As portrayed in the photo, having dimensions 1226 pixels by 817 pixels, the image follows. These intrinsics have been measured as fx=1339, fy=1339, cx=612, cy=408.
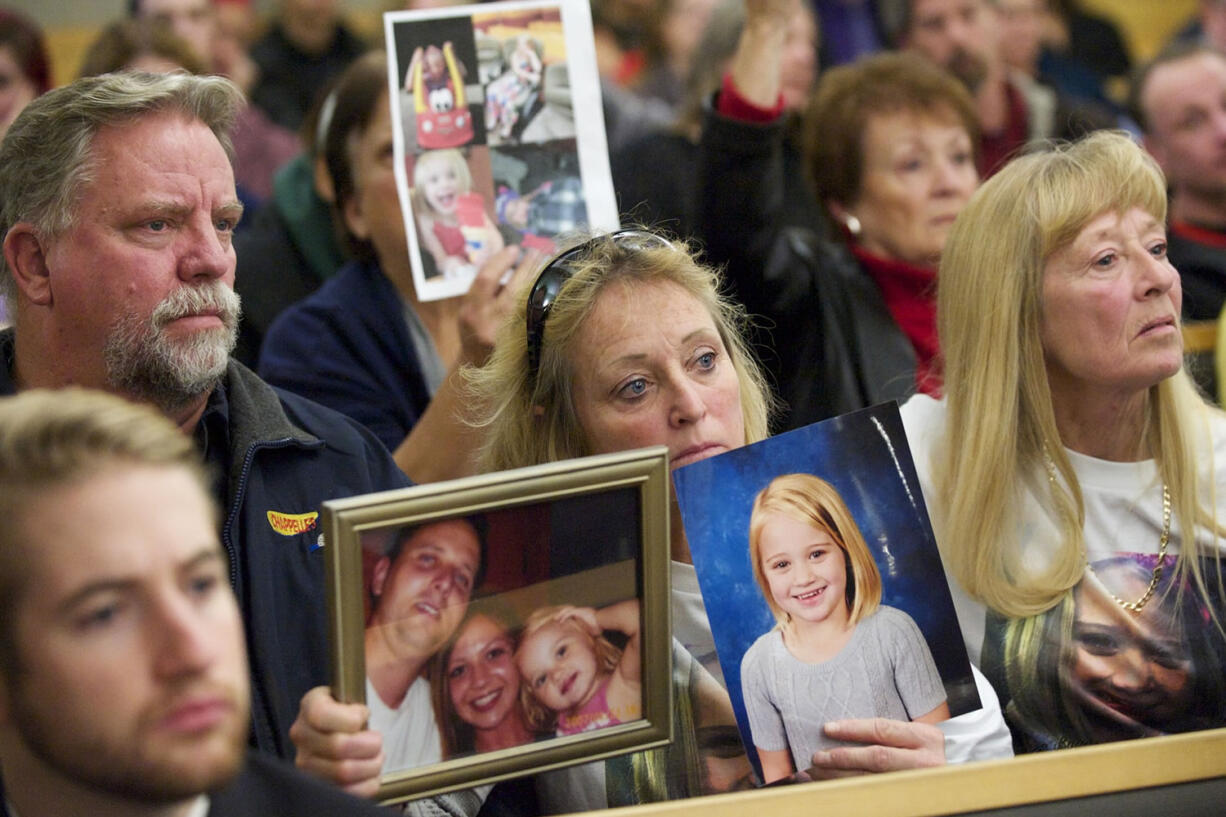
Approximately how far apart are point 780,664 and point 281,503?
72 centimetres

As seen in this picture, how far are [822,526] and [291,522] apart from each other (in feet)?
2.38

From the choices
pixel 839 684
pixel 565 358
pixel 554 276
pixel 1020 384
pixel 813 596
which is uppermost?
pixel 554 276

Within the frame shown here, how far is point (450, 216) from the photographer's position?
2.35 m

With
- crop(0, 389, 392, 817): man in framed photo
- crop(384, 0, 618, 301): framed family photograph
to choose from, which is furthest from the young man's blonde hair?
crop(384, 0, 618, 301): framed family photograph

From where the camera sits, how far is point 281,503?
1863mm

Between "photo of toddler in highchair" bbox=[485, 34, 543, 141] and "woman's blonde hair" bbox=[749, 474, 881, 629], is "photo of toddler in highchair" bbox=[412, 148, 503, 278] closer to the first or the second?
"photo of toddler in highchair" bbox=[485, 34, 543, 141]

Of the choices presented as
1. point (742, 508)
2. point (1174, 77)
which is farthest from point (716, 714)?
point (1174, 77)

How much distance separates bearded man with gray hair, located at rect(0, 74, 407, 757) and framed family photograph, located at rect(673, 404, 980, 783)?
0.57 meters

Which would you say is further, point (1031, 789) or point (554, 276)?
point (554, 276)

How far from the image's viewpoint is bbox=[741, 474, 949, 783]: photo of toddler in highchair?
1654 mm

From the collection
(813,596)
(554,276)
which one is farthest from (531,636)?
(554,276)

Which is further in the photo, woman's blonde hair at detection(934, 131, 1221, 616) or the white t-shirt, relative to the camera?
woman's blonde hair at detection(934, 131, 1221, 616)

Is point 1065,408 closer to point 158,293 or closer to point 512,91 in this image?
point 512,91

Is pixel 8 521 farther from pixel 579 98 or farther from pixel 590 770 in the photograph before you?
pixel 579 98
